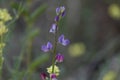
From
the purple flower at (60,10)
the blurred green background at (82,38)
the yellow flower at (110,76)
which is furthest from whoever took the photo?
the blurred green background at (82,38)

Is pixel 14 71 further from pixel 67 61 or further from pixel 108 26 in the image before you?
pixel 108 26

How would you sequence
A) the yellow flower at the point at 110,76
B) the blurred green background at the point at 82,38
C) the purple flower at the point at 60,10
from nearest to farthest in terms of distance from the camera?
1. the purple flower at the point at 60,10
2. the yellow flower at the point at 110,76
3. the blurred green background at the point at 82,38

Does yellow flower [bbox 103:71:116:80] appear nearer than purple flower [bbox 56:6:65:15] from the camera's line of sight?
No

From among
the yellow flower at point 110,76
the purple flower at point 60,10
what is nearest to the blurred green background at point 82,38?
the yellow flower at point 110,76

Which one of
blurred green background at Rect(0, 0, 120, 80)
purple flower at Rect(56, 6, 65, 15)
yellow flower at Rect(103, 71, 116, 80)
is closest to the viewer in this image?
purple flower at Rect(56, 6, 65, 15)

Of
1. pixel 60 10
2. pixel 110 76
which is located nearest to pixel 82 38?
pixel 110 76

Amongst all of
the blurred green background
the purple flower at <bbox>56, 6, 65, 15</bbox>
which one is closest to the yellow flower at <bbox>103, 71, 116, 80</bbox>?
the blurred green background

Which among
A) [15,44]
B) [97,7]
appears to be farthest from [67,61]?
[97,7]

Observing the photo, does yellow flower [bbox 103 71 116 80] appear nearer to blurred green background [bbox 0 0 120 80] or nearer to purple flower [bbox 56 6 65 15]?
blurred green background [bbox 0 0 120 80]

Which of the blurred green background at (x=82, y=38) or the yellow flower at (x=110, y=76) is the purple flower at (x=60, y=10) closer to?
the yellow flower at (x=110, y=76)

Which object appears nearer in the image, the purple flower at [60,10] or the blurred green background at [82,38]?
the purple flower at [60,10]

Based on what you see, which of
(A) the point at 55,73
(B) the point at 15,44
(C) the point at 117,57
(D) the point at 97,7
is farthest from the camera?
(D) the point at 97,7
